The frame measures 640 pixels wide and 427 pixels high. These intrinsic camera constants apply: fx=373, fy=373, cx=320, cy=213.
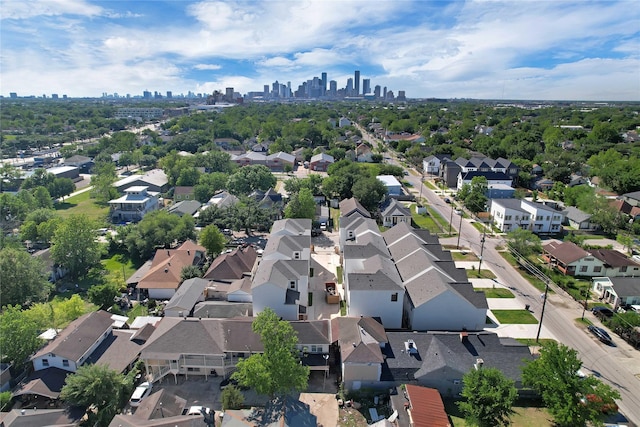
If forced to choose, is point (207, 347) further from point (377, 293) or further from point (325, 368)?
point (377, 293)

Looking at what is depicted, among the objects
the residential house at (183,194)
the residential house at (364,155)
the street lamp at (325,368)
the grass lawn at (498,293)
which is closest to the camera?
the street lamp at (325,368)

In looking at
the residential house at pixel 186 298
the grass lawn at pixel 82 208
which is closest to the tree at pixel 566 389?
the residential house at pixel 186 298

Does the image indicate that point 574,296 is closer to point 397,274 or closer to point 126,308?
point 397,274

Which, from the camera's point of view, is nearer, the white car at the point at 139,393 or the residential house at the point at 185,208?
the white car at the point at 139,393

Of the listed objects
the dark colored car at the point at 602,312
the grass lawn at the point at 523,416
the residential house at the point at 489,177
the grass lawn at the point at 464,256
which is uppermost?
the residential house at the point at 489,177

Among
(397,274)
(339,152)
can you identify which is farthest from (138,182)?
(397,274)

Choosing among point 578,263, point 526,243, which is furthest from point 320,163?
point 578,263

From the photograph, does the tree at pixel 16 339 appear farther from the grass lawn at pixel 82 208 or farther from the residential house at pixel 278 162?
the residential house at pixel 278 162

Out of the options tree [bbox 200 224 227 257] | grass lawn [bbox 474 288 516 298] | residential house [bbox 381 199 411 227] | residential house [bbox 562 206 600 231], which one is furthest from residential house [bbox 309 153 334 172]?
grass lawn [bbox 474 288 516 298]
